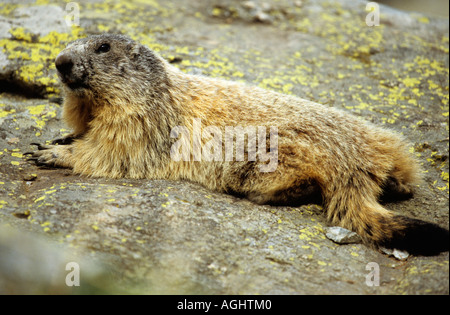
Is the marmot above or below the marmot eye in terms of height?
below

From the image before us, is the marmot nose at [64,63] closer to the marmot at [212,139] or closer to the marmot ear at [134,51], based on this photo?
the marmot at [212,139]

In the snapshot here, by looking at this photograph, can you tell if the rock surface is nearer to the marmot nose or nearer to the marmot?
Result: the marmot

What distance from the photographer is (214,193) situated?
5.04 metres

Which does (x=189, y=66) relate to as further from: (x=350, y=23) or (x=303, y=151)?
(x=350, y=23)

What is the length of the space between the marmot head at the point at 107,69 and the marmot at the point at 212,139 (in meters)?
0.01


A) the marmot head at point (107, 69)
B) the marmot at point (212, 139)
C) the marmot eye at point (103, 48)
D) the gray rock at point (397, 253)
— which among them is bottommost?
the gray rock at point (397, 253)

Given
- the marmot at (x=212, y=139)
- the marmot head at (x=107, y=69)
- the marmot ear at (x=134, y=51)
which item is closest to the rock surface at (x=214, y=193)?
the marmot at (x=212, y=139)

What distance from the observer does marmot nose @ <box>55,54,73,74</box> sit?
5090mm

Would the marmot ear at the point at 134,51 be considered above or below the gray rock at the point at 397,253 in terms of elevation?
above

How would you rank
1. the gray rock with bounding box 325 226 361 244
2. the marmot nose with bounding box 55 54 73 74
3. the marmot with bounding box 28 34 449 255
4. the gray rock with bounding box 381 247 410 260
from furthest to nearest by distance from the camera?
the marmot nose with bounding box 55 54 73 74 < the marmot with bounding box 28 34 449 255 < the gray rock with bounding box 325 226 361 244 < the gray rock with bounding box 381 247 410 260

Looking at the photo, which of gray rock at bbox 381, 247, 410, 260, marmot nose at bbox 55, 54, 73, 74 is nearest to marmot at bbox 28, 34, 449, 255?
marmot nose at bbox 55, 54, 73, 74

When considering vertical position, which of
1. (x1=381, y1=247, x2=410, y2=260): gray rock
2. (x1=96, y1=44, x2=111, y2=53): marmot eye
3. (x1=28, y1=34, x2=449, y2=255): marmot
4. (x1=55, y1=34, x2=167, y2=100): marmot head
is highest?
(x1=96, y1=44, x2=111, y2=53): marmot eye

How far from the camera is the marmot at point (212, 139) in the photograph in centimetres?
490
